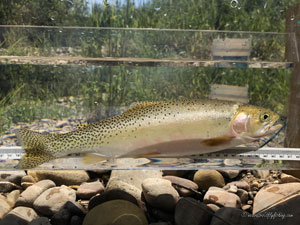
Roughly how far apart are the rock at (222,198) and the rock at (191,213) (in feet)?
0.77

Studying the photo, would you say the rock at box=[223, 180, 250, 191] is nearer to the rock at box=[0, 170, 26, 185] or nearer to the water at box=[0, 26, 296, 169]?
the water at box=[0, 26, 296, 169]

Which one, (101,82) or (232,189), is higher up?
(101,82)

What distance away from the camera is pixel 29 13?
242 cm

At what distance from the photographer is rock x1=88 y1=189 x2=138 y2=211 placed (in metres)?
1.85

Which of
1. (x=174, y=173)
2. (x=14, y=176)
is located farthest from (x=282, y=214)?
(x=14, y=176)

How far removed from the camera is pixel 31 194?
1.91 meters

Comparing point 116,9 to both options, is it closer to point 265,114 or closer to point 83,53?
point 83,53

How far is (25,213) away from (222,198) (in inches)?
44.9

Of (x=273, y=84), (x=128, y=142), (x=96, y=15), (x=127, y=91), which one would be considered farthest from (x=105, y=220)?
(x=96, y=15)

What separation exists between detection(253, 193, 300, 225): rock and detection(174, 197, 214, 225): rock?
0.29m

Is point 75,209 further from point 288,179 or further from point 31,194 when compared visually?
point 288,179

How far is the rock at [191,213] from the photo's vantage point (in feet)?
5.37

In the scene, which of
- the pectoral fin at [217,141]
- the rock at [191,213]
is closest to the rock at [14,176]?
the rock at [191,213]

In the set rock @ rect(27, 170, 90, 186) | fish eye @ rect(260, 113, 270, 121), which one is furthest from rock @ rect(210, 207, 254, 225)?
rock @ rect(27, 170, 90, 186)
